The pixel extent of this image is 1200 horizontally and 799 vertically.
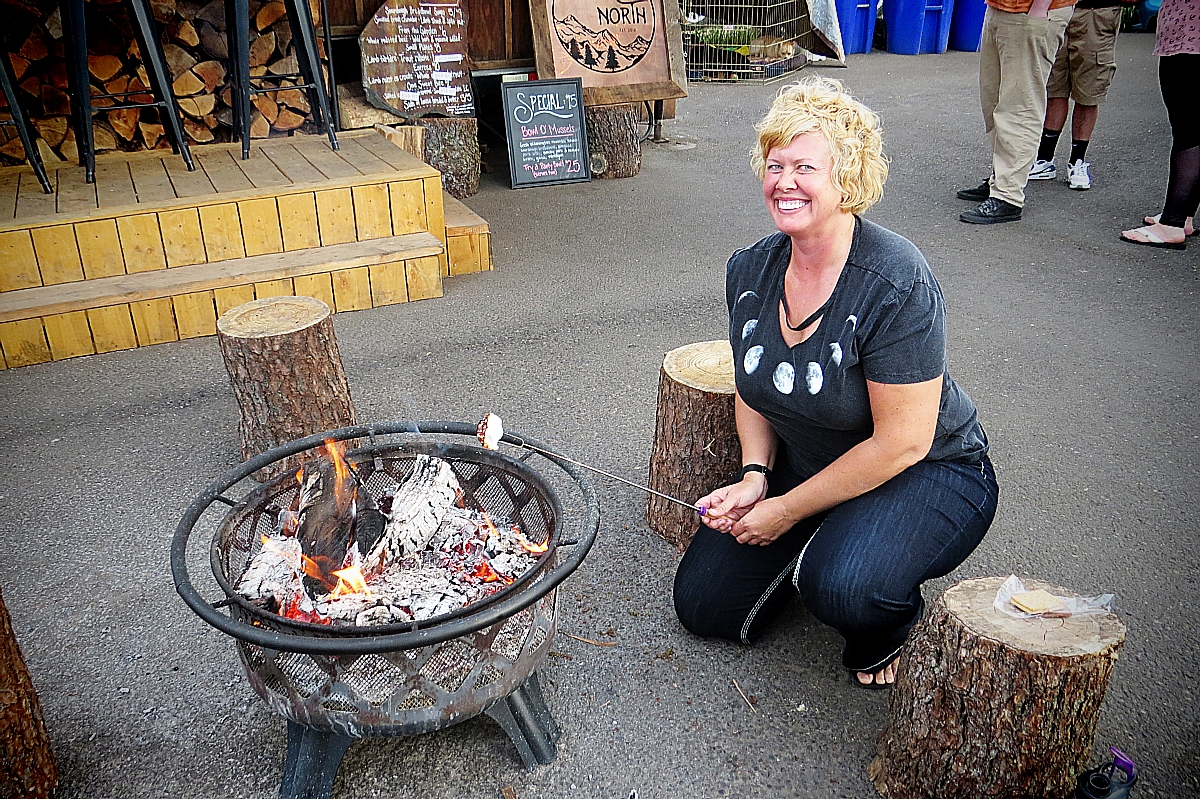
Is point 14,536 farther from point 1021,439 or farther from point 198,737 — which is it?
point 1021,439

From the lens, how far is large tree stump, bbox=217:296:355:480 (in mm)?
2859

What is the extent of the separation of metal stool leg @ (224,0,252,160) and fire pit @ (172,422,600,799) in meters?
3.02

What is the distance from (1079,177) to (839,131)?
4816mm

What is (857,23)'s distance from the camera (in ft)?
35.5

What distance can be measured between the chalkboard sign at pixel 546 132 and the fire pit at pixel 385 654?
13.8 feet

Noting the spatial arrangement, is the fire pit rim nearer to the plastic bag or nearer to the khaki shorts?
the plastic bag

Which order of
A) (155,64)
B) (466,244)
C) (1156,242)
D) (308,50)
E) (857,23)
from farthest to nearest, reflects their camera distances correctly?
1. (857,23)
2. (1156,242)
3. (466,244)
4. (308,50)
5. (155,64)

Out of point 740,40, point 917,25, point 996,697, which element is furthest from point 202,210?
point 917,25

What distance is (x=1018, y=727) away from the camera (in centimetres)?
169

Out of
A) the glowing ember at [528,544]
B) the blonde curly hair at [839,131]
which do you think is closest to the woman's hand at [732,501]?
the glowing ember at [528,544]

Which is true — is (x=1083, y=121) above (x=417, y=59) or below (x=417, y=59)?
below

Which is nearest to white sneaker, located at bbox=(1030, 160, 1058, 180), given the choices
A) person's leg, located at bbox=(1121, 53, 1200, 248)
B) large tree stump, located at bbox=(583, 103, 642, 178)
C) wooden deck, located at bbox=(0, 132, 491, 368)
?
person's leg, located at bbox=(1121, 53, 1200, 248)

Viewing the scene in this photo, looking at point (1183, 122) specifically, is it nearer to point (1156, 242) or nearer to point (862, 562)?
point (1156, 242)

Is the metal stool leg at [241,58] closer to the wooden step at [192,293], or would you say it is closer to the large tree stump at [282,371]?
the wooden step at [192,293]
